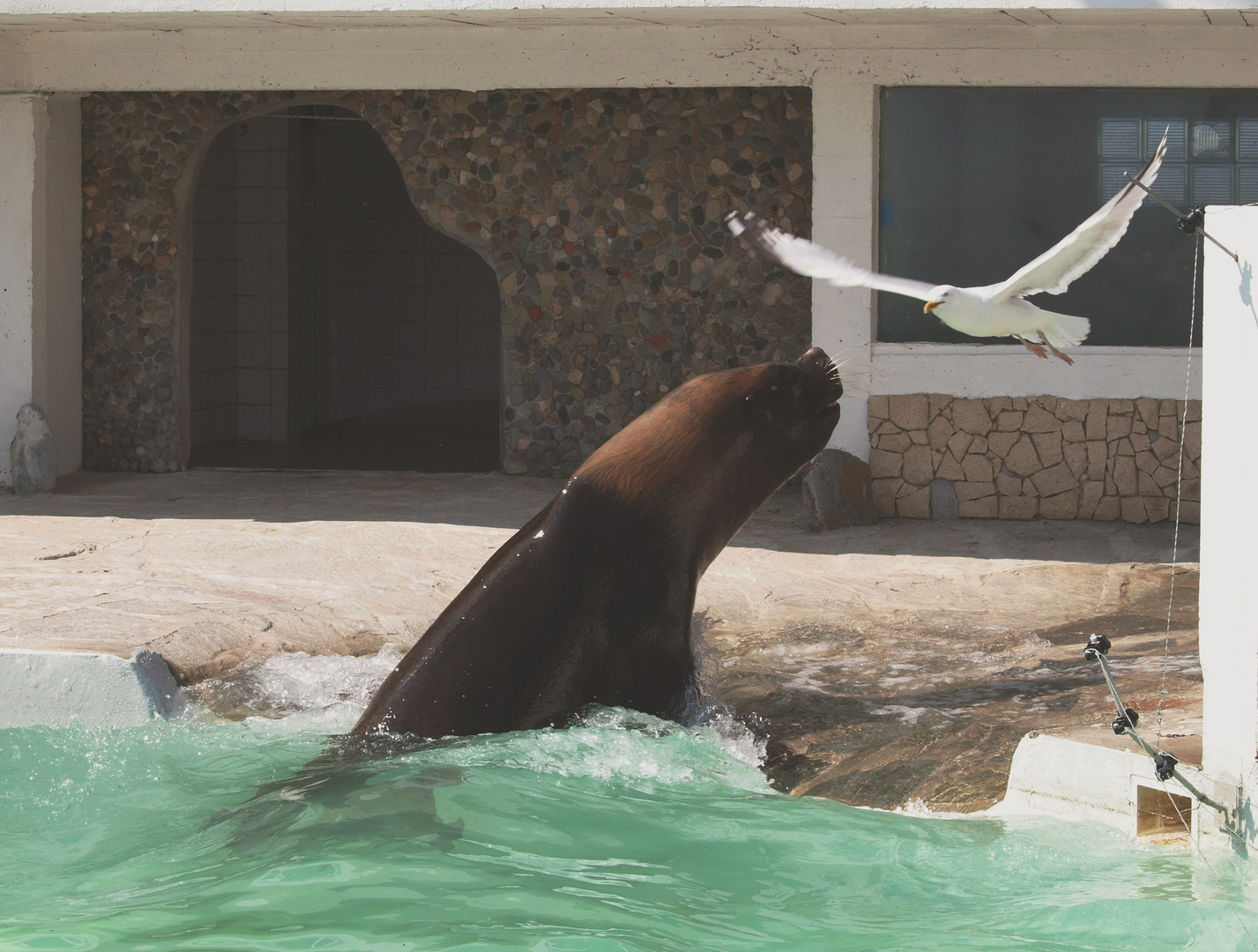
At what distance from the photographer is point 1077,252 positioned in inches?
141

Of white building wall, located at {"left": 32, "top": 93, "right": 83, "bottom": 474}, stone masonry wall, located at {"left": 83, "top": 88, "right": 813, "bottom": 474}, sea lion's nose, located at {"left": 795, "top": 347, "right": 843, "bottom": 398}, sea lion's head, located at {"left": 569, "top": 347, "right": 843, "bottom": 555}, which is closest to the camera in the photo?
sea lion's head, located at {"left": 569, "top": 347, "right": 843, "bottom": 555}

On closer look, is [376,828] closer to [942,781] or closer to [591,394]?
[942,781]

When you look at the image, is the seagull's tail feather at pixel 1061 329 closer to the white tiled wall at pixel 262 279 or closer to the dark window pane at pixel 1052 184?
the dark window pane at pixel 1052 184

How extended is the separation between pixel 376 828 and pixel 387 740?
0.50 metres

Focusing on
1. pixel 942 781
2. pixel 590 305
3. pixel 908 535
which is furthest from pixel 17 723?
pixel 590 305

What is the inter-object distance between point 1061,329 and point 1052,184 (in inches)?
179

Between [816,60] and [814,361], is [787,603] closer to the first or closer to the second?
[814,361]

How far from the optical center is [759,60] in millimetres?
8242

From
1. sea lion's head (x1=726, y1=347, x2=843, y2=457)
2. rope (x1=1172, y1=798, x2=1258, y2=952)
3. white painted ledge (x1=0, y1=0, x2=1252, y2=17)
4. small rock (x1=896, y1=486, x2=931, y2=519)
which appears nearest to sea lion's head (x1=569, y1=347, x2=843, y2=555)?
sea lion's head (x1=726, y1=347, x2=843, y2=457)

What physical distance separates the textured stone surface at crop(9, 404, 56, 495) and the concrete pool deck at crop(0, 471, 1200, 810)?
154 millimetres

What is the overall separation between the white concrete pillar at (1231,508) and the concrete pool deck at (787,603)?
513mm

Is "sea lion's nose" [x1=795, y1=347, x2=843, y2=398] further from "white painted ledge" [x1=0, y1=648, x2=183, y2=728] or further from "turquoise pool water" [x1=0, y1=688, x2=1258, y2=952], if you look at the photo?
"white painted ledge" [x1=0, y1=648, x2=183, y2=728]

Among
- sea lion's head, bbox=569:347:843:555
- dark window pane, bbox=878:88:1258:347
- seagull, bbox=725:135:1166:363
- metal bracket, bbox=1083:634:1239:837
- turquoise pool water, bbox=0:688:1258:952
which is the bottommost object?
turquoise pool water, bbox=0:688:1258:952

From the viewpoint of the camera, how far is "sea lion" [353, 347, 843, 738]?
3.86 metres
